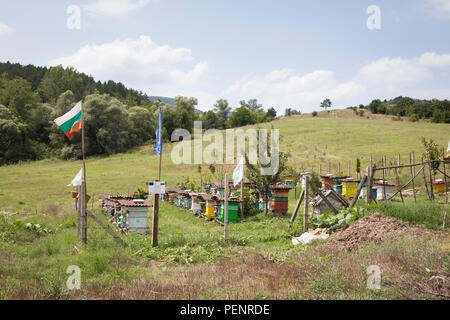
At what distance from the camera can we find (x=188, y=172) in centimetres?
3938

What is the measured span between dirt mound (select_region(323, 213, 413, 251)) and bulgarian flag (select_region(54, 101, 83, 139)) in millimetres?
8289

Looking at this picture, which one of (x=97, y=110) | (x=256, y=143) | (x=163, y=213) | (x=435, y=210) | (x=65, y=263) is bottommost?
(x=163, y=213)

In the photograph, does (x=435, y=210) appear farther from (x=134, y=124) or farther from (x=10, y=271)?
(x=134, y=124)

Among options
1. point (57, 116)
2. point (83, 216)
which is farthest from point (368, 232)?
point (57, 116)

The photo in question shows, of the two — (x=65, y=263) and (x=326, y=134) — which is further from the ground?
(x=326, y=134)

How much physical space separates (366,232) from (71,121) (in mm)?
9415

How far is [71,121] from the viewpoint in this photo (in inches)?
425

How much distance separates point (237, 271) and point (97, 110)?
197 ft

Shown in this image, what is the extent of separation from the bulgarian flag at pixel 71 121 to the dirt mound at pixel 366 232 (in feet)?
27.2

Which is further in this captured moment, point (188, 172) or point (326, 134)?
point (326, 134)

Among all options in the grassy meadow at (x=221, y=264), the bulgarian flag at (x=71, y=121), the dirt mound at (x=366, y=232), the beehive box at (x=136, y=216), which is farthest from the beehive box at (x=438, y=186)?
the bulgarian flag at (x=71, y=121)

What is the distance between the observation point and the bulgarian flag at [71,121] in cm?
1068

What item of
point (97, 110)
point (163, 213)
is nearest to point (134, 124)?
point (97, 110)

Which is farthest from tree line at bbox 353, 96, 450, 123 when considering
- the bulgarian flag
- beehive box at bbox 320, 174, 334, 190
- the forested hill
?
the bulgarian flag
